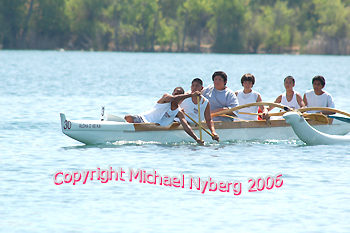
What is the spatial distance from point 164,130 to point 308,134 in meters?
2.95

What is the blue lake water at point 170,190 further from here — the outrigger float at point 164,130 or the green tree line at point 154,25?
the green tree line at point 154,25

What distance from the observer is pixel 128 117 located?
12781 mm

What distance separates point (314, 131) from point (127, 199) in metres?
5.85

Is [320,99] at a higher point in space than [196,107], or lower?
higher

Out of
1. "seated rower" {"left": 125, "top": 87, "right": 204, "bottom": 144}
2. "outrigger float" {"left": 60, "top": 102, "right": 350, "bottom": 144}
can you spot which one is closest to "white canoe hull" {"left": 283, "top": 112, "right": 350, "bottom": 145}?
"outrigger float" {"left": 60, "top": 102, "right": 350, "bottom": 144}

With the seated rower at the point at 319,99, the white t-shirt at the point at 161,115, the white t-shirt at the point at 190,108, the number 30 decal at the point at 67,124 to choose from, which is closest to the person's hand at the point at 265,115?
the seated rower at the point at 319,99

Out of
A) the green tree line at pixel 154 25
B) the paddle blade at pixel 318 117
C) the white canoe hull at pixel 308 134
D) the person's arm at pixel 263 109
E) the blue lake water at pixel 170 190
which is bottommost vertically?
the blue lake water at pixel 170 190

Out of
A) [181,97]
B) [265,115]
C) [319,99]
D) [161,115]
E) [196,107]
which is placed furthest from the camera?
[319,99]

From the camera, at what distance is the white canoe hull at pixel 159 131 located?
12.3 metres

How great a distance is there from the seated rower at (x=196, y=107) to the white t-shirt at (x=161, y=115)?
0.50 m

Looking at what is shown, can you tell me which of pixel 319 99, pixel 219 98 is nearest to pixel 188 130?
pixel 219 98

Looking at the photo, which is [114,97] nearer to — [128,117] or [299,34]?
[128,117]

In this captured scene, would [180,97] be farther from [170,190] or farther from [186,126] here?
[170,190]

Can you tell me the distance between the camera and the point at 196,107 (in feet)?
43.1
